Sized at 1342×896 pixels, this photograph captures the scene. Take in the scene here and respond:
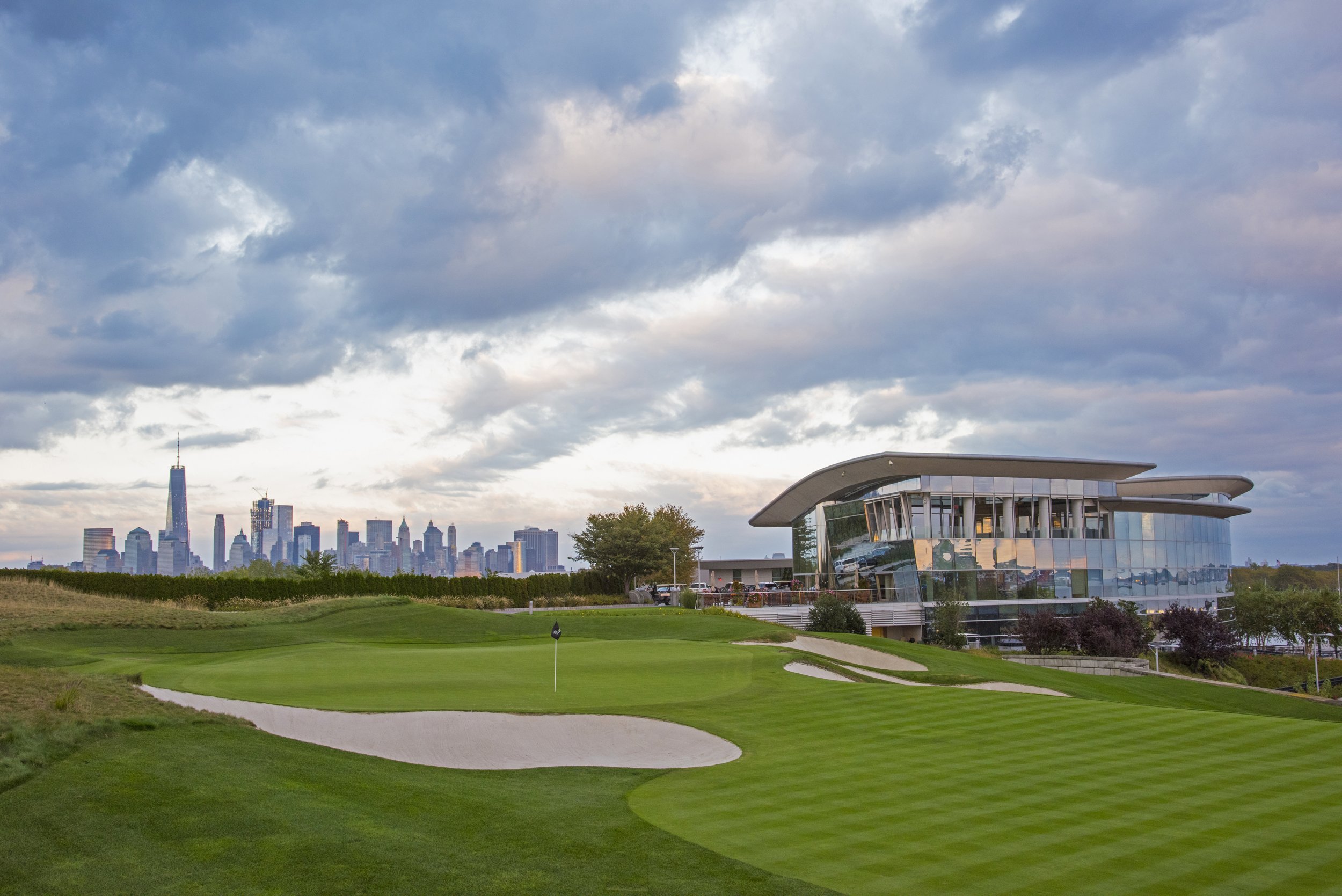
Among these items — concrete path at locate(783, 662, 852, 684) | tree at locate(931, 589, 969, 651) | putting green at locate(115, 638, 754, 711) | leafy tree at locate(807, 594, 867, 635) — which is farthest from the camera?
tree at locate(931, 589, 969, 651)

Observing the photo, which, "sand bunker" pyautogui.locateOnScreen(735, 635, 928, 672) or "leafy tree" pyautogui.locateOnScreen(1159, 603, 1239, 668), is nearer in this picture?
"sand bunker" pyautogui.locateOnScreen(735, 635, 928, 672)

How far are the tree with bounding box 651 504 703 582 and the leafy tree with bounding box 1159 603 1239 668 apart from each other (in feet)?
99.3

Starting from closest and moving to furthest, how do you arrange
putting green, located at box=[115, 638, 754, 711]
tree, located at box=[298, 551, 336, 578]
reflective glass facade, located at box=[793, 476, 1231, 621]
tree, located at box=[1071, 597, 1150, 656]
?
putting green, located at box=[115, 638, 754, 711] < tree, located at box=[1071, 597, 1150, 656] < tree, located at box=[298, 551, 336, 578] < reflective glass facade, located at box=[793, 476, 1231, 621]

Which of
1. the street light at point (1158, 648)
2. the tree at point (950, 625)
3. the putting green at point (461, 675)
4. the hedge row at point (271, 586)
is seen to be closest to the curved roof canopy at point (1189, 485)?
the street light at point (1158, 648)

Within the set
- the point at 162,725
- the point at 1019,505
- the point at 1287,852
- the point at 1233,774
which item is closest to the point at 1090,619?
the point at 1019,505

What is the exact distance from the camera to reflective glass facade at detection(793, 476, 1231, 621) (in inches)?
2071

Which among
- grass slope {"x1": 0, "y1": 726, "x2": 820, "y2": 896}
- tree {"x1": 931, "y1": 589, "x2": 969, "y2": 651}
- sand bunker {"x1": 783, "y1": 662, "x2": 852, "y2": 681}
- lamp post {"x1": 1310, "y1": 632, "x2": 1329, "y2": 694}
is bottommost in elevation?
lamp post {"x1": 1310, "y1": 632, "x2": 1329, "y2": 694}

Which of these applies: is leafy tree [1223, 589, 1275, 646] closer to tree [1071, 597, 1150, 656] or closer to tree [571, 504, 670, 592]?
tree [1071, 597, 1150, 656]

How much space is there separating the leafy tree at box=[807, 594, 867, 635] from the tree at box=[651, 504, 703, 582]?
21.7 metres

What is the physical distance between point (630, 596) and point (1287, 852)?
174 feet

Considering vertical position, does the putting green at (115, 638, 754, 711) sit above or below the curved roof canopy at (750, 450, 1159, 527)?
below

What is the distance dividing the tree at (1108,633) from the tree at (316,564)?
39.4 meters

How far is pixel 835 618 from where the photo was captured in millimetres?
38688

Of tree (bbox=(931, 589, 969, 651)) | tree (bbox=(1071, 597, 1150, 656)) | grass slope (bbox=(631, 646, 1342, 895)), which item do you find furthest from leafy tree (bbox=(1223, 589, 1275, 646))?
grass slope (bbox=(631, 646, 1342, 895))
